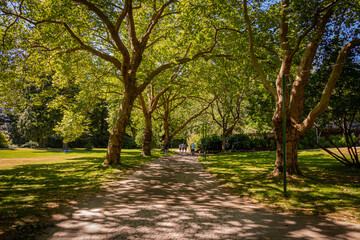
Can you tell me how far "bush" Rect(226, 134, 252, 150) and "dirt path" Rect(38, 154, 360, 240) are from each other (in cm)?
2014

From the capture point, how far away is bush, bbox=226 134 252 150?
25719 mm

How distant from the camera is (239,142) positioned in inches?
1029

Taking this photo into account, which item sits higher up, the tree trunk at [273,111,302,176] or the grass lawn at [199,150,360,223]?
the tree trunk at [273,111,302,176]

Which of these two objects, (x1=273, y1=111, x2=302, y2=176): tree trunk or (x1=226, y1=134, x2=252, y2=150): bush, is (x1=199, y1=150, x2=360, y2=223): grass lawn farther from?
(x1=226, y1=134, x2=252, y2=150): bush

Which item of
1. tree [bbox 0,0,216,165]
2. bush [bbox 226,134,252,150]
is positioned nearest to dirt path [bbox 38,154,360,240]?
tree [bbox 0,0,216,165]

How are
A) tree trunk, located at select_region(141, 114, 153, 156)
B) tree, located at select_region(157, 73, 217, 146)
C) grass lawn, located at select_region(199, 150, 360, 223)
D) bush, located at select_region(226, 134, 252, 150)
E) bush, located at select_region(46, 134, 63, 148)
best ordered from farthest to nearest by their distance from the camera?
bush, located at select_region(46, 134, 63, 148)
bush, located at select_region(226, 134, 252, 150)
tree trunk, located at select_region(141, 114, 153, 156)
tree, located at select_region(157, 73, 217, 146)
grass lawn, located at select_region(199, 150, 360, 223)

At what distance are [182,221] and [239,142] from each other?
902 inches

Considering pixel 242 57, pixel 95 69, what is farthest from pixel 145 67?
pixel 242 57

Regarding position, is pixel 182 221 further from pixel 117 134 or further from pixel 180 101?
pixel 180 101

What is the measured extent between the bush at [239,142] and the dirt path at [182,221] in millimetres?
20144

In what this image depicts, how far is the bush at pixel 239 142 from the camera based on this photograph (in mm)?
25719

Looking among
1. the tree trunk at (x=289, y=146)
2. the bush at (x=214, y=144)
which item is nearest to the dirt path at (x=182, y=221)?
the tree trunk at (x=289, y=146)

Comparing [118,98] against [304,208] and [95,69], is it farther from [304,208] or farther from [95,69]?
[304,208]

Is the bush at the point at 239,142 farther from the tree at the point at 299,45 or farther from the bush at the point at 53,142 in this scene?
the bush at the point at 53,142
